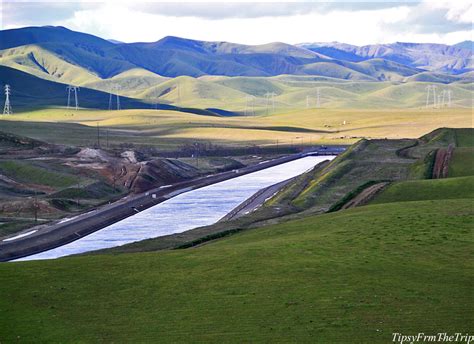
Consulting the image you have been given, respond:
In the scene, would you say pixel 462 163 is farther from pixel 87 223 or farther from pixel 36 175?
pixel 36 175

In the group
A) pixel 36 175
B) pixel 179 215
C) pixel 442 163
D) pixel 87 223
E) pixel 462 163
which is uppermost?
pixel 462 163

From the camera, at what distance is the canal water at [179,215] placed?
247 feet

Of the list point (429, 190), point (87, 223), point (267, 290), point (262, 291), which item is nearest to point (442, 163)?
point (429, 190)

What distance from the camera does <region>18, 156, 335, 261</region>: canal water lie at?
2968 inches

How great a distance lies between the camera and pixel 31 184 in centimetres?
11669

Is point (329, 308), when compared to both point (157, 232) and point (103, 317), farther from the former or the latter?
point (157, 232)

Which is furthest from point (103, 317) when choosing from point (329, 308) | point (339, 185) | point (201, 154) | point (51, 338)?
point (201, 154)

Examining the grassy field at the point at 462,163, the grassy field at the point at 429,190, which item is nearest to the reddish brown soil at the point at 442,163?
the grassy field at the point at 462,163

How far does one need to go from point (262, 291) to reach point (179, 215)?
6070cm

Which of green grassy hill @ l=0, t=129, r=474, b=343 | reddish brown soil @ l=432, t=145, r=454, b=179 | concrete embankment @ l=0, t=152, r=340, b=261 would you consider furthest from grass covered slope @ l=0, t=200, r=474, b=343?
reddish brown soil @ l=432, t=145, r=454, b=179

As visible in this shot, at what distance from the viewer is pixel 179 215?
9431 centimetres

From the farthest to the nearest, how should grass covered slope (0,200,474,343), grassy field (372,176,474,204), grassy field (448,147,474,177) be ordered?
grassy field (448,147,474,177) < grassy field (372,176,474,204) < grass covered slope (0,200,474,343)

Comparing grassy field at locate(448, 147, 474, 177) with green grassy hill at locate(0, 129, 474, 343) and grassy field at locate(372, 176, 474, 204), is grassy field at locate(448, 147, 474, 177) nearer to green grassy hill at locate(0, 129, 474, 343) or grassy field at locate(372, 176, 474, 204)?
grassy field at locate(372, 176, 474, 204)

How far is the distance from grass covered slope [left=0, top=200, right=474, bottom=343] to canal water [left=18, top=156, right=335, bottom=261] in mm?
30450
